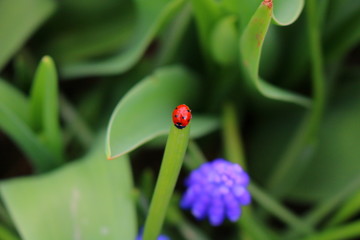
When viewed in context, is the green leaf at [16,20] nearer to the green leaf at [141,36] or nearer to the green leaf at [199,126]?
the green leaf at [141,36]

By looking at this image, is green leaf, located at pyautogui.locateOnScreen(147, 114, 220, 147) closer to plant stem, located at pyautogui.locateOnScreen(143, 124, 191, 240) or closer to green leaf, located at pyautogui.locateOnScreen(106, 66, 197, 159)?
green leaf, located at pyautogui.locateOnScreen(106, 66, 197, 159)

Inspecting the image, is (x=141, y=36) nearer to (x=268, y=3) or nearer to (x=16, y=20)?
(x=16, y=20)

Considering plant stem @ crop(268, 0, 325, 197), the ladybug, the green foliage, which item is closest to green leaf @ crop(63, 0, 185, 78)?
the green foliage

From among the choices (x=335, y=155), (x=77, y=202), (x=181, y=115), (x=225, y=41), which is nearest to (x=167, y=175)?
(x=181, y=115)

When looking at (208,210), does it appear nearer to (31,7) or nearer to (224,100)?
(224,100)

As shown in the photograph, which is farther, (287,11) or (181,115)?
(287,11)
